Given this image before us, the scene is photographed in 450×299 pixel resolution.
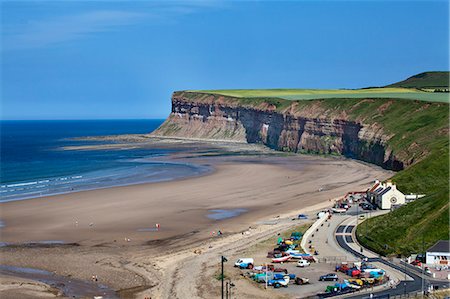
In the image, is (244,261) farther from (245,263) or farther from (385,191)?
(385,191)

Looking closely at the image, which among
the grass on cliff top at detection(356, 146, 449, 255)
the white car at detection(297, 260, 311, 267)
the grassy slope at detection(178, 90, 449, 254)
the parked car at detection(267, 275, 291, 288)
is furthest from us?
the grassy slope at detection(178, 90, 449, 254)

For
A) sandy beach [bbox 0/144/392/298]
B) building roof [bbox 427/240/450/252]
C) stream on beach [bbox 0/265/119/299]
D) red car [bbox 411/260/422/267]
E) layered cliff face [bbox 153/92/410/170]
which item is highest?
layered cliff face [bbox 153/92/410/170]

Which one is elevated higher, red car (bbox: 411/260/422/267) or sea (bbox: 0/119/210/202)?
sea (bbox: 0/119/210/202)

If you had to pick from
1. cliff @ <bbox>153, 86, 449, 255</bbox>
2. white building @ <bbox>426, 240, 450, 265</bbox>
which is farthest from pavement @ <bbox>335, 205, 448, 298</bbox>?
white building @ <bbox>426, 240, 450, 265</bbox>

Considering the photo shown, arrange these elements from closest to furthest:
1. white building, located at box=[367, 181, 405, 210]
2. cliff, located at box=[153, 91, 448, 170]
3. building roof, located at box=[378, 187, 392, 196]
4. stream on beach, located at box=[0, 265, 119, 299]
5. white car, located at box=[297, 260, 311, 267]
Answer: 1. stream on beach, located at box=[0, 265, 119, 299]
2. white car, located at box=[297, 260, 311, 267]
3. white building, located at box=[367, 181, 405, 210]
4. building roof, located at box=[378, 187, 392, 196]
5. cliff, located at box=[153, 91, 448, 170]

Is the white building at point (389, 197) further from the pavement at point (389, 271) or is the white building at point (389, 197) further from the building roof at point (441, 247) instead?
the building roof at point (441, 247)

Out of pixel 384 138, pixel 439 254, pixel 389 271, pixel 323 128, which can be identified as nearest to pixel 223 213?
pixel 389 271

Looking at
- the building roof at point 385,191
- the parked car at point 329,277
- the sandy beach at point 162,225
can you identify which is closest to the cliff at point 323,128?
the sandy beach at point 162,225

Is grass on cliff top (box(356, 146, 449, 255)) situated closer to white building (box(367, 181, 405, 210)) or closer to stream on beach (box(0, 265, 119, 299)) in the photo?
white building (box(367, 181, 405, 210))
